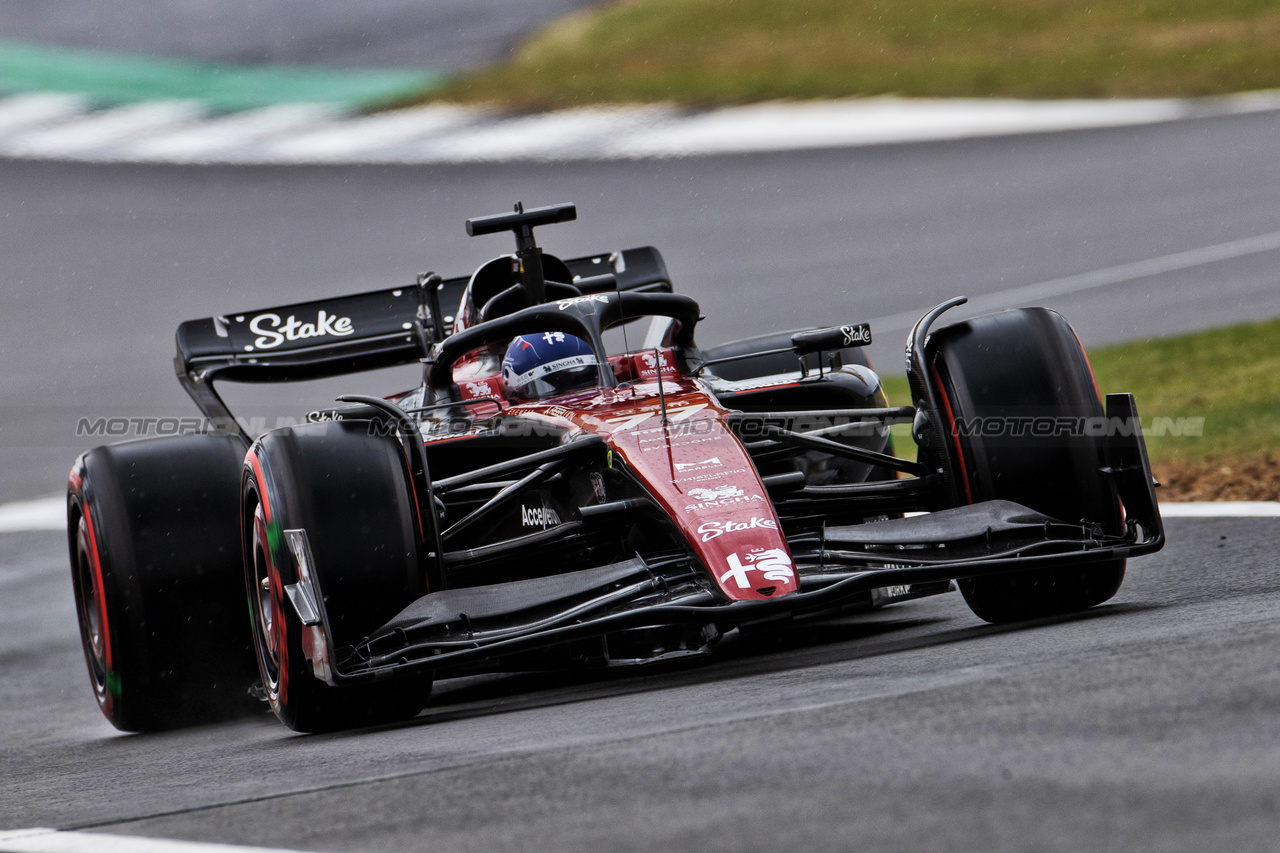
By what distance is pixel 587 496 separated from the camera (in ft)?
18.5

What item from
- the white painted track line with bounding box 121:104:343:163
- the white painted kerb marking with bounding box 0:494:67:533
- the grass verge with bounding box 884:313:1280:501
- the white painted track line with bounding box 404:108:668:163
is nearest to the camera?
the grass verge with bounding box 884:313:1280:501

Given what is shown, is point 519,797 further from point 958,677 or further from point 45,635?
point 45,635

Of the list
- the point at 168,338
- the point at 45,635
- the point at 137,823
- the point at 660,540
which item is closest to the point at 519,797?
the point at 137,823

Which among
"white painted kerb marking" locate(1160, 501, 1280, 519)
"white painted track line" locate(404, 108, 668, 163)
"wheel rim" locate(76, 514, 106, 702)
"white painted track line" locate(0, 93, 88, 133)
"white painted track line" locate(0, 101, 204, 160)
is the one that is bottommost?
"white painted kerb marking" locate(1160, 501, 1280, 519)

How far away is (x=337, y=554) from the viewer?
16.9 feet

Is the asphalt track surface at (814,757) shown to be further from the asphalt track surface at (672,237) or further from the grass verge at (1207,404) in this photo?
the asphalt track surface at (672,237)

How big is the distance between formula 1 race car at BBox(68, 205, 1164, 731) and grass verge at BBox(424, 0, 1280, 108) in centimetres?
1591

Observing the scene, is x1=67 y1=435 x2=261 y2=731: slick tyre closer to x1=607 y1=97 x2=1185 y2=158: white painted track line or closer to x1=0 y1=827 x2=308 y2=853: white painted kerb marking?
x1=0 y1=827 x2=308 y2=853: white painted kerb marking

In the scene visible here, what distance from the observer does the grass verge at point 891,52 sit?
2197cm

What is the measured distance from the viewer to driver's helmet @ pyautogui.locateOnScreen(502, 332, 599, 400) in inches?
252

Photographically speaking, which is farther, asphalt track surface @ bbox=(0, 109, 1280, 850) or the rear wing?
the rear wing

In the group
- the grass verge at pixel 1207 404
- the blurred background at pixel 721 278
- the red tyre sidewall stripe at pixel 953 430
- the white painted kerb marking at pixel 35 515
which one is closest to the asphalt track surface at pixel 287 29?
the blurred background at pixel 721 278

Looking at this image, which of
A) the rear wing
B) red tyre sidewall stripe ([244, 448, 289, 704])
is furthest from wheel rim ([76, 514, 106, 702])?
red tyre sidewall stripe ([244, 448, 289, 704])

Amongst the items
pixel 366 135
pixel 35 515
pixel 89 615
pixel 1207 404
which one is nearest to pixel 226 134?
pixel 366 135
